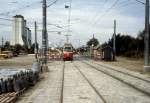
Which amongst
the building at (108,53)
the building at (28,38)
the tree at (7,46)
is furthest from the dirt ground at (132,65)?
the tree at (7,46)

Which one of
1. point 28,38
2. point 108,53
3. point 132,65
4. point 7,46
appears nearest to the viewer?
point 132,65

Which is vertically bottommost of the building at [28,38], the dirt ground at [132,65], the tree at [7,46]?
the dirt ground at [132,65]

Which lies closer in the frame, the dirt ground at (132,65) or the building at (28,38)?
the dirt ground at (132,65)

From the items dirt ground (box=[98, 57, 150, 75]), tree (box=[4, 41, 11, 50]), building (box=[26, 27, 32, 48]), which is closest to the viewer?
dirt ground (box=[98, 57, 150, 75])

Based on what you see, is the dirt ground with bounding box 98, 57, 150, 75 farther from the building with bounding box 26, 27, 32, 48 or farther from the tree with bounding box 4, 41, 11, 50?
the tree with bounding box 4, 41, 11, 50

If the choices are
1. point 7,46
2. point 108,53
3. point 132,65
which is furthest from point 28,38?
point 132,65

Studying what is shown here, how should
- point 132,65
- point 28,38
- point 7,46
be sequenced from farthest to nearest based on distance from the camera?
point 7,46 → point 28,38 → point 132,65

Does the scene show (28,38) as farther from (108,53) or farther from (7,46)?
(108,53)

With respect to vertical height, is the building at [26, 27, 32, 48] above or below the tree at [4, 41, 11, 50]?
above

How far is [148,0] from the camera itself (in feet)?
129

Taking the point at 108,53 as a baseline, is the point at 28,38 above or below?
above

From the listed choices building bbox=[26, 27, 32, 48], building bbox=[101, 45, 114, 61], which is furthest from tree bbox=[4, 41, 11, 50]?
building bbox=[101, 45, 114, 61]

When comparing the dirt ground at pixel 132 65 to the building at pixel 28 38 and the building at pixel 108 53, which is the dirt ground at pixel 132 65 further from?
the building at pixel 28 38

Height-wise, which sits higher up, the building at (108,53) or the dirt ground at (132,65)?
the building at (108,53)
